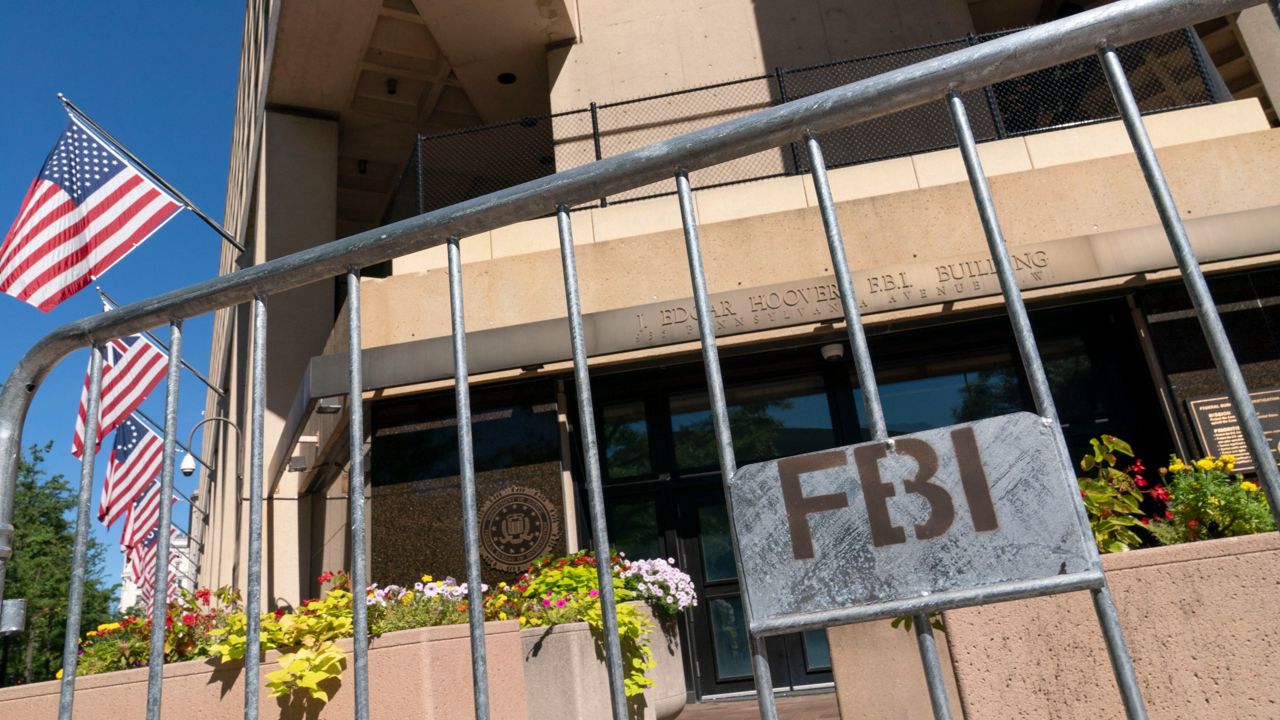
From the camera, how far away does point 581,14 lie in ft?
45.1

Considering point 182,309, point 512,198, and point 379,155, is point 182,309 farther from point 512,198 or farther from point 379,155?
point 379,155

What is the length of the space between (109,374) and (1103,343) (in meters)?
13.4

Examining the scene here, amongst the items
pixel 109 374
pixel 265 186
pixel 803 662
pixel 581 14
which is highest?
pixel 581 14

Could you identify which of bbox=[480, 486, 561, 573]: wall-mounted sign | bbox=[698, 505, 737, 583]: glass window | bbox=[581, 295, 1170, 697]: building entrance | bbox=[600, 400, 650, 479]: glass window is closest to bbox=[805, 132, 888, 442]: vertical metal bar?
bbox=[480, 486, 561, 573]: wall-mounted sign

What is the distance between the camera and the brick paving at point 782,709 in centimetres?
744

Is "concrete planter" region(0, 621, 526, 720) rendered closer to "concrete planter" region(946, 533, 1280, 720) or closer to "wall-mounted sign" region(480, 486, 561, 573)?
"concrete planter" region(946, 533, 1280, 720)

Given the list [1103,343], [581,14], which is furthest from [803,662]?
[581,14]

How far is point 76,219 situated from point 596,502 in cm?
1001

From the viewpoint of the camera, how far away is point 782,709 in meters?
8.15

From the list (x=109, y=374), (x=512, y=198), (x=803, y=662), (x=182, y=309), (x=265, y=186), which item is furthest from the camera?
(x=265, y=186)

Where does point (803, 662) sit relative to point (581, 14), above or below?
below

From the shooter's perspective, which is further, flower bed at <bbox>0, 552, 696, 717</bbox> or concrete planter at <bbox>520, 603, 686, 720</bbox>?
concrete planter at <bbox>520, 603, 686, 720</bbox>

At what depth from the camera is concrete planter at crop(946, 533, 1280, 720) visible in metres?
3.06

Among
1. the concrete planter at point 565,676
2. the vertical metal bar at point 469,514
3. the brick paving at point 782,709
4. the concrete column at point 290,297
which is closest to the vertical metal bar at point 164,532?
the vertical metal bar at point 469,514
